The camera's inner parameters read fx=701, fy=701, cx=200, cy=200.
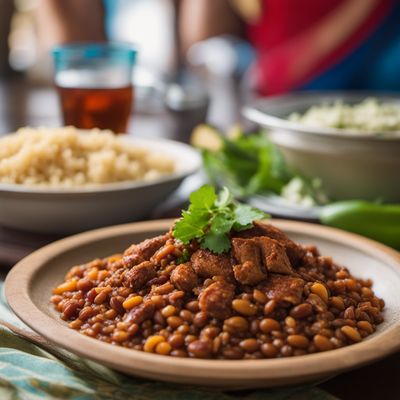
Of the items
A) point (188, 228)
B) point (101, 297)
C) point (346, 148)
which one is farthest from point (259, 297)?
point (346, 148)

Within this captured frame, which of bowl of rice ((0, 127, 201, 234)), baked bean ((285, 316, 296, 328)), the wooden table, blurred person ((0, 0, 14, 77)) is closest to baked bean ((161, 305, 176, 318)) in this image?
baked bean ((285, 316, 296, 328))

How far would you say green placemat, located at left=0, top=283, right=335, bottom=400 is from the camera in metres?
1.26

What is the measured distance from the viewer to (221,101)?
462cm

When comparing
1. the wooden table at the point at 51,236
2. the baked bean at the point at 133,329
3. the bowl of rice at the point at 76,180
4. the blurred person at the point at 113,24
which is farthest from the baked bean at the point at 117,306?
the blurred person at the point at 113,24

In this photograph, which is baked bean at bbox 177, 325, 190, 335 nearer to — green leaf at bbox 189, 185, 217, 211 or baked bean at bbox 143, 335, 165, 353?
baked bean at bbox 143, 335, 165, 353

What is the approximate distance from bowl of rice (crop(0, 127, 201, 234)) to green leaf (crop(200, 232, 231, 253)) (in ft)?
2.12

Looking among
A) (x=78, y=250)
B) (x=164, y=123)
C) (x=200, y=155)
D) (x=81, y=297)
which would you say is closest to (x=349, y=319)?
(x=81, y=297)

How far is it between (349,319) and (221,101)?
11.0 feet

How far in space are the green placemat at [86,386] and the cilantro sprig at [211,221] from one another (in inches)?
11.9

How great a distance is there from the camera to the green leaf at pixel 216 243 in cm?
143

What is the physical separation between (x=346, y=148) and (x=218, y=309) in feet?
4.08

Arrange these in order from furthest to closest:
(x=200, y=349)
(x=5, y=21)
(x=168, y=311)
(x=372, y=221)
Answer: (x=5, y=21) < (x=372, y=221) < (x=168, y=311) < (x=200, y=349)

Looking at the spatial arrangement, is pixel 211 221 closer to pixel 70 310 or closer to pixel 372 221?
pixel 70 310

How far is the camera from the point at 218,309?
1.32 meters
